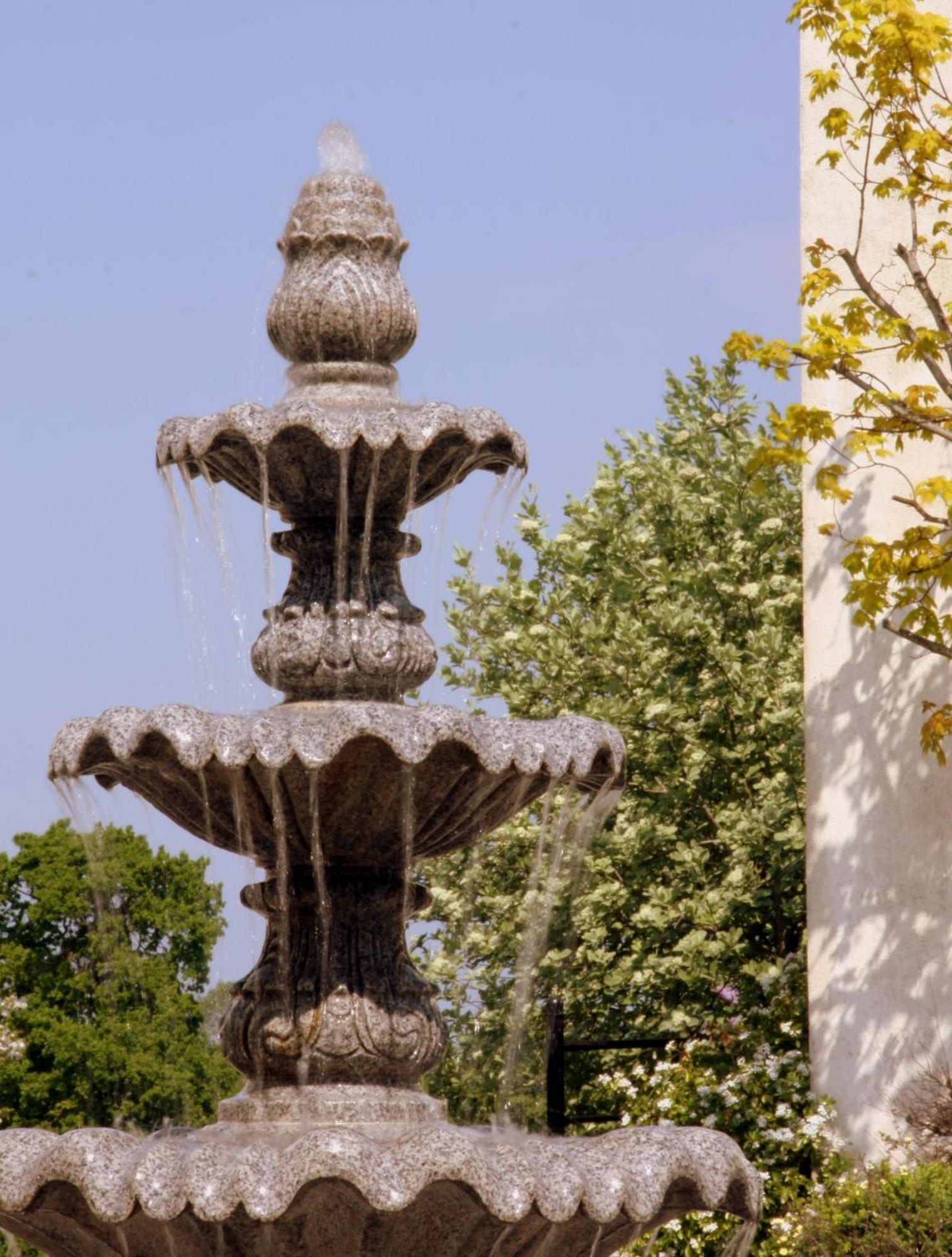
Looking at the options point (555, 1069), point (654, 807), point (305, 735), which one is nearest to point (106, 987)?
point (654, 807)

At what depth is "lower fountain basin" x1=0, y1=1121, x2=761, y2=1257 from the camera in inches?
198

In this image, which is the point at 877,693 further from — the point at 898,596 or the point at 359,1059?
the point at 359,1059

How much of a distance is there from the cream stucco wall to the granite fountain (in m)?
4.75

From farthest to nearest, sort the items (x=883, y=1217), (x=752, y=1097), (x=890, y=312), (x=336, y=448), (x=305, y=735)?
(x=752, y=1097) < (x=890, y=312) < (x=883, y=1217) < (x=336, y=448) < (x=305, y=735)

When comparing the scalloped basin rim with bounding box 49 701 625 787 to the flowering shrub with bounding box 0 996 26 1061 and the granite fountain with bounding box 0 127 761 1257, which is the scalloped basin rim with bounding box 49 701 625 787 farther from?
the flowering shrub with bounding box 0 996 26 1061

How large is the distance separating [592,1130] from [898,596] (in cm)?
534

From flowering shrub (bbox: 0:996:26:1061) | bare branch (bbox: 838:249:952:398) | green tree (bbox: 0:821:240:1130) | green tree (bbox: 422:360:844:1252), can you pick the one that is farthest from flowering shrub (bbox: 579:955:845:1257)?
flowering shrub (bbox: 0:996:26:1061)

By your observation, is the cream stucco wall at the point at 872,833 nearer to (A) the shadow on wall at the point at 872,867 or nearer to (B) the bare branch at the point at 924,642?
(A) the shadow on wall at the point at 872,867

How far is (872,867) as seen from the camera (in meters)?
10.9

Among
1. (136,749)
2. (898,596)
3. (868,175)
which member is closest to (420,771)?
(136,749)

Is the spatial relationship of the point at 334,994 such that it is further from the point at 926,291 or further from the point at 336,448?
the point at 926,291

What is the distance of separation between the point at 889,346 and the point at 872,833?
2761mm

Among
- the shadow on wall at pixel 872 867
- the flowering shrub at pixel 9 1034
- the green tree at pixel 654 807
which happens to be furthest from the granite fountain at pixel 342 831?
the flowering shrub at pixel 9 1034

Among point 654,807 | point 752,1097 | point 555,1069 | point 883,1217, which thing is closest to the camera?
point 883,1217
